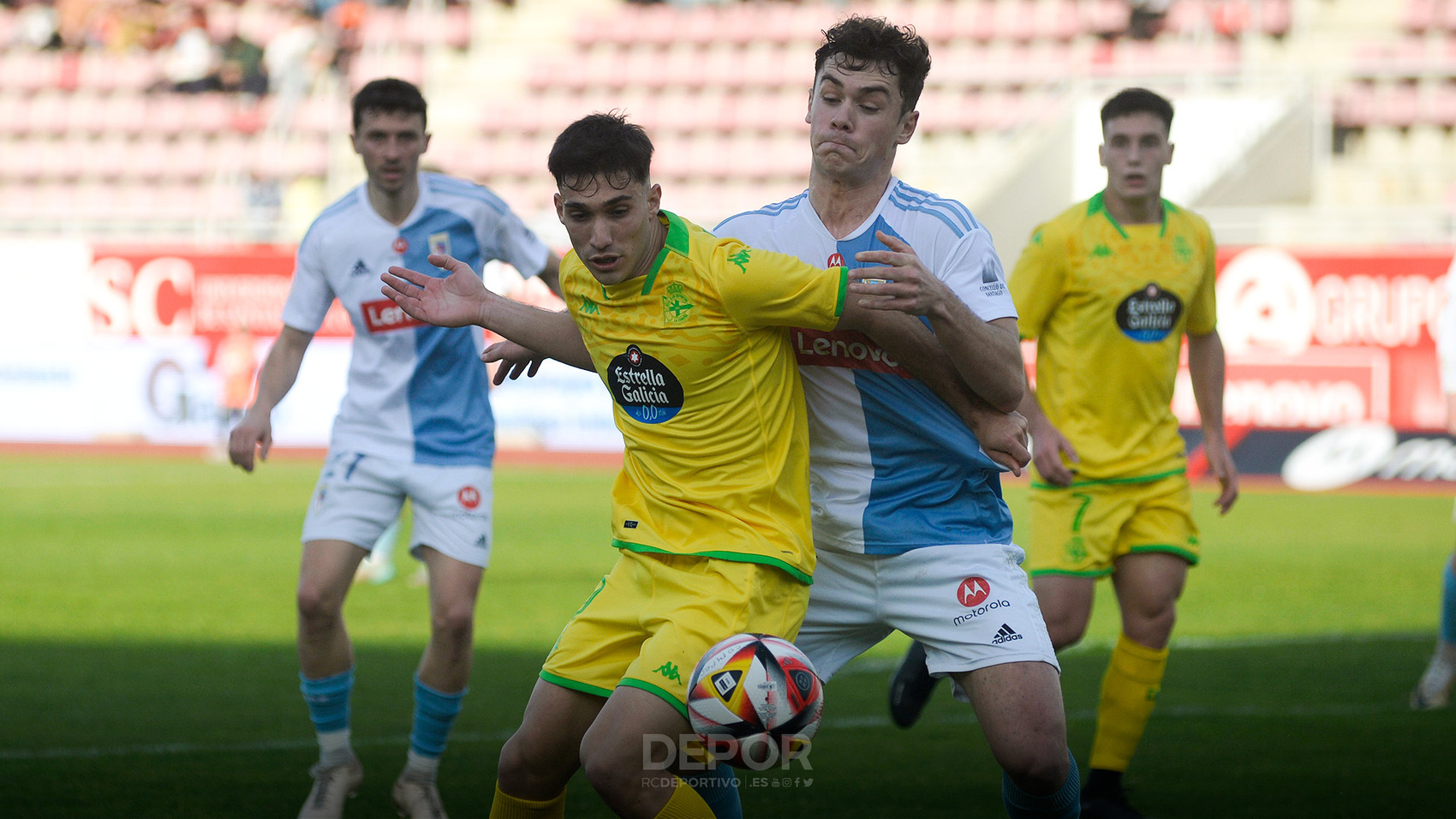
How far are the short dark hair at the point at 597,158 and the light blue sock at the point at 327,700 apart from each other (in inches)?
84.8

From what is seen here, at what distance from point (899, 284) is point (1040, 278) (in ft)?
6.88

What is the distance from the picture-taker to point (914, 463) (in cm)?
368

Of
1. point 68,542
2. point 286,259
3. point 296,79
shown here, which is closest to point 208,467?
point 286,259

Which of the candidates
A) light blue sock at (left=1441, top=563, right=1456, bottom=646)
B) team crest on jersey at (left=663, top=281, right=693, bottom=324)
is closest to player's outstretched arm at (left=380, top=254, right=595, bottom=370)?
team crest on jersey at (left=663, top=281, right=693, bottom=324)

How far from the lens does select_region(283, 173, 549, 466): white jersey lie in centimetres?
511

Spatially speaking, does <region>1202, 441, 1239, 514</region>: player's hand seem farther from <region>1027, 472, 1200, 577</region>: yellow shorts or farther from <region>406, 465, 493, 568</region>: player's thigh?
<region>406, 465, 493, 568</region>: player's thigh

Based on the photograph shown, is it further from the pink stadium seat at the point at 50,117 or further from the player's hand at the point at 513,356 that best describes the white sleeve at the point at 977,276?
the pink stadium seat at the point at 50,117

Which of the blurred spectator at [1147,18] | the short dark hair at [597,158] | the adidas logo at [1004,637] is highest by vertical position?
the blurred spectator at [1147,18]

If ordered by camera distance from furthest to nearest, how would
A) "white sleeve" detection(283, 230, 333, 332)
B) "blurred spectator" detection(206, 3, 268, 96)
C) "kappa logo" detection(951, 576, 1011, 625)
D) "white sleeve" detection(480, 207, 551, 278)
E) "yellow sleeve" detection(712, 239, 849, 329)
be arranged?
"blurred spectator" detection(206, 3, 268, 96)
"white sleeve" detection(480, 207, 551, 278)
"white sleeve" detection(283, 230, 333, 332)
"kappa logo" detection(951, 576, 1011, 625)
"yellow sleeve" detection(712, 239, 849, 329)

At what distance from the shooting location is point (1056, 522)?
16.7 feet

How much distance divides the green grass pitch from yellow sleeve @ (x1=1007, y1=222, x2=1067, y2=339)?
161 cm

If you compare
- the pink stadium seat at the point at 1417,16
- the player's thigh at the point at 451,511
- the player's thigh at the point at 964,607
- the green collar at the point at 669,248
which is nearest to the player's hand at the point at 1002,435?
the player's thigh at the point at 964,607

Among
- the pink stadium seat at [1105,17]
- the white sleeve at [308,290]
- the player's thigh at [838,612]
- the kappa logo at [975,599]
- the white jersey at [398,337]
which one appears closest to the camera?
the kappa logo at [975,599]

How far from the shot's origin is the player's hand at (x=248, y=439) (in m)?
4.91
